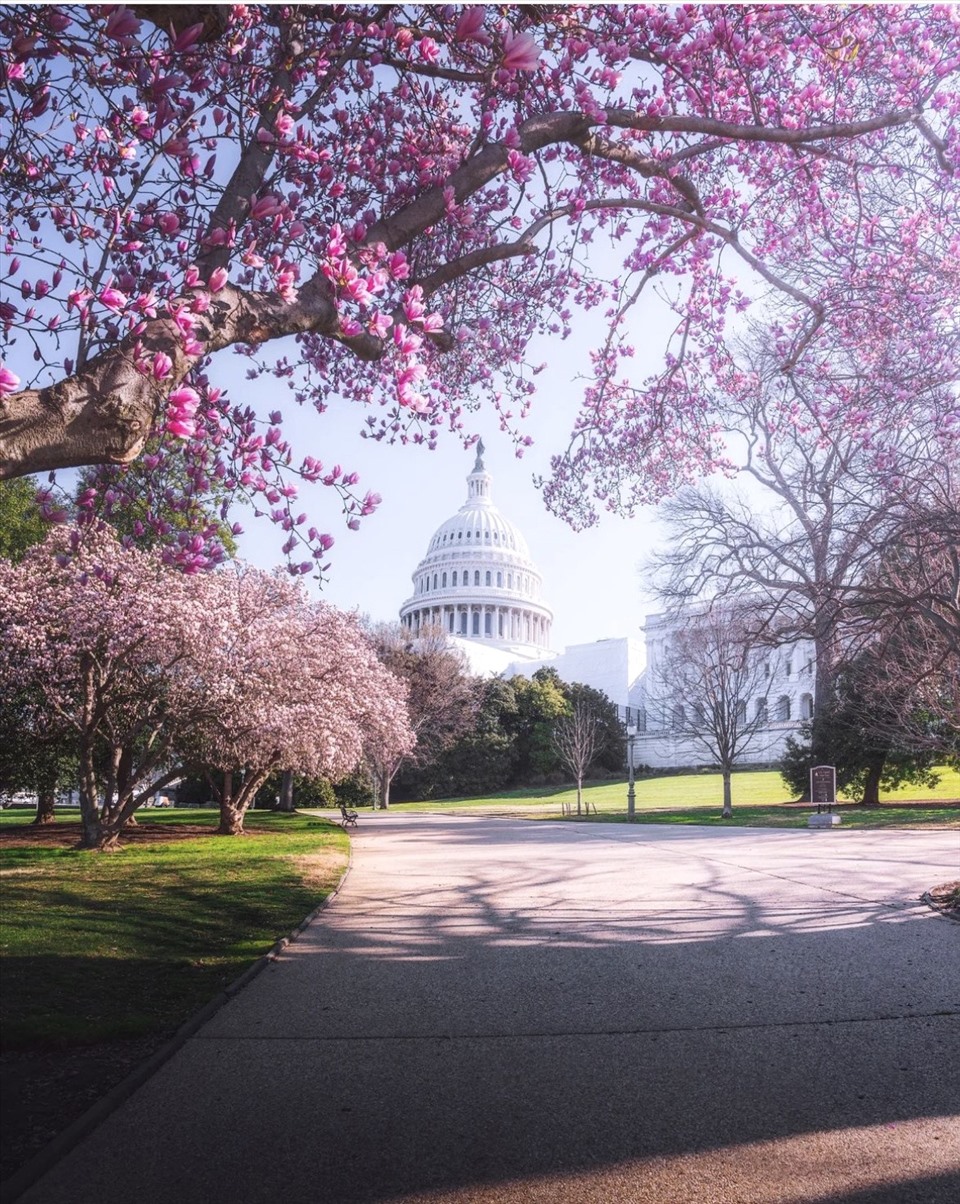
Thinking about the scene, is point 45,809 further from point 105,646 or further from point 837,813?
point 837,813

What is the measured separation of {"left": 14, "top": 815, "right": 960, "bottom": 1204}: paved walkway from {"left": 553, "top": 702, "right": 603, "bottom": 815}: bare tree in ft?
117

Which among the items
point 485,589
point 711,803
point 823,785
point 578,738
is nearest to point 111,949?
point 823,785

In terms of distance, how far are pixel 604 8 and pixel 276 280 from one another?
3.78 meters

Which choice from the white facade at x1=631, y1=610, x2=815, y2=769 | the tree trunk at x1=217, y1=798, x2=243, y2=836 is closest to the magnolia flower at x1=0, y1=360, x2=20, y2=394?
the tree trunk at x1=217, y1=798, x2=243, y2=836

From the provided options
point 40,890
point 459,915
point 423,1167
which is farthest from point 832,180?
point 40,890

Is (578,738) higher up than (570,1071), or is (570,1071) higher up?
(578,738)

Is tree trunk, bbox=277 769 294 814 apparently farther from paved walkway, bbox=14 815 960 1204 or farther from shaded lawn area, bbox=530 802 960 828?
paved walkway, bbox=14 815 960 1204

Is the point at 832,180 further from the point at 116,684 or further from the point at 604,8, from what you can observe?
the point at 116,684

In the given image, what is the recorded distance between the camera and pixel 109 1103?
155 inches

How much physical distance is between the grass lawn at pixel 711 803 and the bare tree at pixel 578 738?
1.94m

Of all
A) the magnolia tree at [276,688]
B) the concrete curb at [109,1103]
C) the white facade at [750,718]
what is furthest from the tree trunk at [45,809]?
the white facade at [750,718]

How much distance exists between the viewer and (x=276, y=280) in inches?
187

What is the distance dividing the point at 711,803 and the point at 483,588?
68102 mm

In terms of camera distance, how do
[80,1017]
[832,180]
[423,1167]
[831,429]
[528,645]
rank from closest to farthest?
[423,1167], [80,1017], [832,180], [831,429], [528,645]
